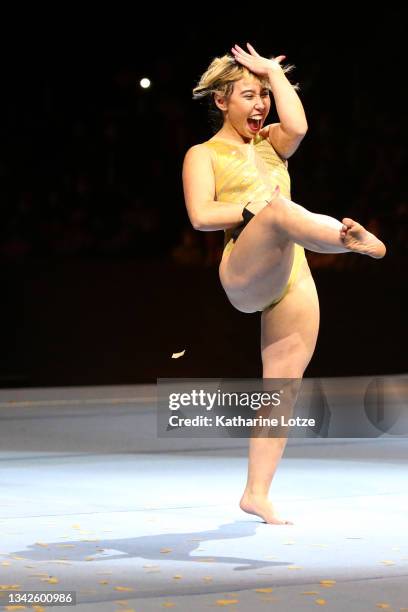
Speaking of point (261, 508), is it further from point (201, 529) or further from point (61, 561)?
point (61, 561)

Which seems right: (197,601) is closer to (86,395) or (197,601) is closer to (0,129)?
(86,395)

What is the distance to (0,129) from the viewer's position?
108 ft

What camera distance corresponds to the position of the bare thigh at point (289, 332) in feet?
22.0

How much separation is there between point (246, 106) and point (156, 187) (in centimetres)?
2732

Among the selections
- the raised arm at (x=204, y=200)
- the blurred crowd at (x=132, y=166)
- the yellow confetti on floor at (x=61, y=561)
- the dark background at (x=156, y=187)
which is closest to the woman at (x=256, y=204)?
the raised arm at (x=204, y=200)

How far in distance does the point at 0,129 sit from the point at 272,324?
2694 cm

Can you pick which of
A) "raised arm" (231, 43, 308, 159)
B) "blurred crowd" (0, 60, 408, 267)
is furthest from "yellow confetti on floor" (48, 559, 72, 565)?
"blurred crowd" (0, 60, 408, 267)

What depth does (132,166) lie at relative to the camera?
34594mm

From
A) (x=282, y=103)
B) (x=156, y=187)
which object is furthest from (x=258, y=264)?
(x=156, y=187)

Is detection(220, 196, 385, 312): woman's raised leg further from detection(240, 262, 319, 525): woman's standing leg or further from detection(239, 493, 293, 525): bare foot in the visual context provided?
detection(239, 493, 293, 525): bare foot

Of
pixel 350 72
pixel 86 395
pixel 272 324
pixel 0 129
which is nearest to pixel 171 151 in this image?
pixel 0 129

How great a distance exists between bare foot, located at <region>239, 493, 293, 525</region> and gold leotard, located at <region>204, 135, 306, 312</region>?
0.92 m

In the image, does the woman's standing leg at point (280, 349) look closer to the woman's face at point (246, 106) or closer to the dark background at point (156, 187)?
the woman's face at point (246, 106)

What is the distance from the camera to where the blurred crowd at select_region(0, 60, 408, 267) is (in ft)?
96.4
